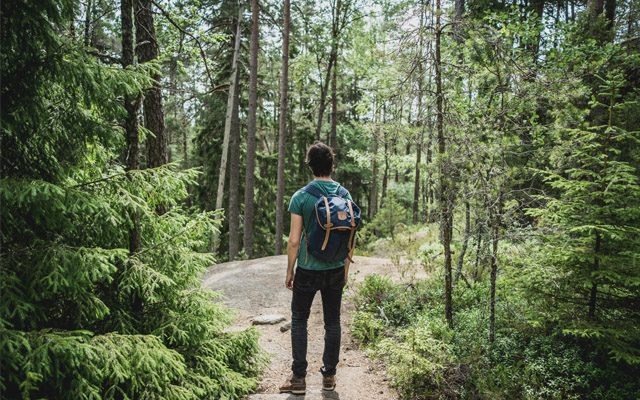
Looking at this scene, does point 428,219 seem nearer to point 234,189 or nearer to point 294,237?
point 294,237

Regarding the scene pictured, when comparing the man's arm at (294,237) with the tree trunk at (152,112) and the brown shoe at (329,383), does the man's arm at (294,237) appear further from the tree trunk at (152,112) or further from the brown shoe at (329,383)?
the tree trunk at (152,112)

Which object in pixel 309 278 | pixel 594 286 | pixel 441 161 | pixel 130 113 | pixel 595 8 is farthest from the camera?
pixel 595 8

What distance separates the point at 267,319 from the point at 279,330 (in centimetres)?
61

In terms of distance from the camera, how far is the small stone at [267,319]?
295 inches

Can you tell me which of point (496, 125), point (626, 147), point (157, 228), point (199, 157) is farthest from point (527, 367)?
point (199, 157)

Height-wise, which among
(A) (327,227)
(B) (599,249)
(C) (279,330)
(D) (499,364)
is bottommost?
(C) (279,330)

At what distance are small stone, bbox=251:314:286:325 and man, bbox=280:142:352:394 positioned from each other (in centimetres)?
348

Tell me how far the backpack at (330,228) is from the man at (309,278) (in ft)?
0.27

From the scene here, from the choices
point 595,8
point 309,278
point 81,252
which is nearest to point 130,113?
point 81,252

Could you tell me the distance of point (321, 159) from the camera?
402 cm

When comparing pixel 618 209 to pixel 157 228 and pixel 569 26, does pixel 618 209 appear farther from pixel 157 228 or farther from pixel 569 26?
pixel 157 228

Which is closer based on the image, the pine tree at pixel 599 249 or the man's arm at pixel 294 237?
the man's arm at pixel 294 237

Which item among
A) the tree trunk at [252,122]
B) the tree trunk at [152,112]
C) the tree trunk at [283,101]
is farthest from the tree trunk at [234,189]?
the tree trunk at [152,112]

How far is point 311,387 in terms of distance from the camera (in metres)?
4.41
